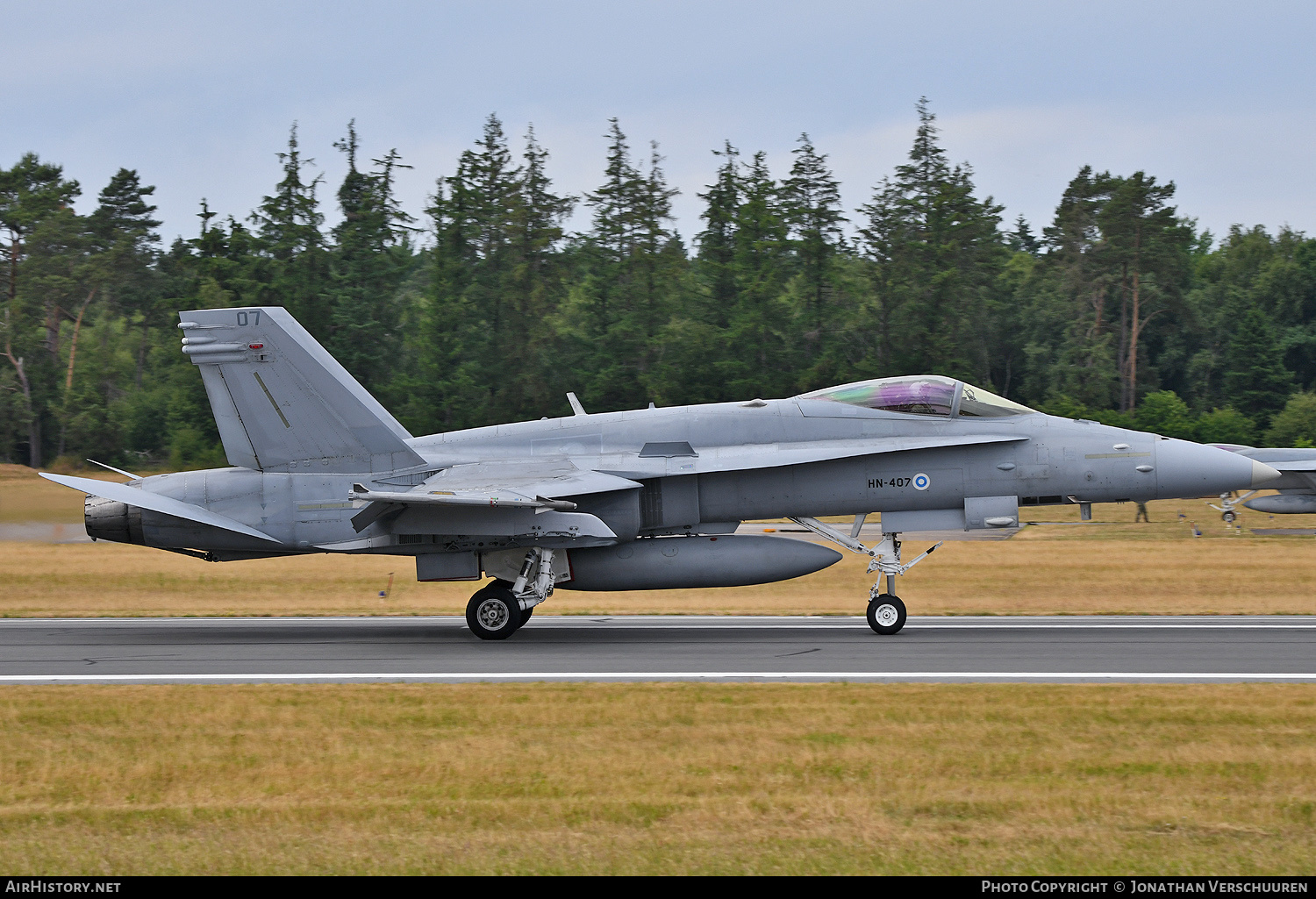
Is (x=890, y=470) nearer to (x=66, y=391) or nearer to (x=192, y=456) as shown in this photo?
(x=192, y=456)

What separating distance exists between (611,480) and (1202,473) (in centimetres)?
702

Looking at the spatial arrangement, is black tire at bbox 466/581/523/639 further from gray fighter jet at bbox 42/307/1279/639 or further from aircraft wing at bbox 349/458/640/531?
aircraft wing at bbox 349/458/640/531

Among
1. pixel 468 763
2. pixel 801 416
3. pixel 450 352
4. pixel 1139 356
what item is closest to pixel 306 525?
pixel 801 416

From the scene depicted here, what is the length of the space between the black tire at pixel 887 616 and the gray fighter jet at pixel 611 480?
0.08ft

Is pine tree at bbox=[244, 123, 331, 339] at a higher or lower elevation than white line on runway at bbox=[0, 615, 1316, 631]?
higher

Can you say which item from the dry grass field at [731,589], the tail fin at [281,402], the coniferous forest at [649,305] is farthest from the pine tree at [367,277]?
the tail fin at [281,402]

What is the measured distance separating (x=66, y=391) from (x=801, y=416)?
41941 millimetres

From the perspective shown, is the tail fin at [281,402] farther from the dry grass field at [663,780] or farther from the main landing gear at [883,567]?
the dry grass field at [663,780]

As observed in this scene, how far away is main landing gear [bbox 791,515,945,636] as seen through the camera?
14492mm

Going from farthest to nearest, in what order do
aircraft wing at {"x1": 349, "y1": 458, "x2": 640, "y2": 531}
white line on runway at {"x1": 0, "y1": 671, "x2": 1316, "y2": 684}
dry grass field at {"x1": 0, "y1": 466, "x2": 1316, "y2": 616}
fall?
dry grass field at {"x1": 0, "y1": 466, "x2": 1316, "y2": 616} → aircraft wing at {"x1": 349, "y1": 458, "x2": 640, "y2": 531} → white line on runway at {"x1": 0, "y1": 671, "x2": 1316, "y2": 684}

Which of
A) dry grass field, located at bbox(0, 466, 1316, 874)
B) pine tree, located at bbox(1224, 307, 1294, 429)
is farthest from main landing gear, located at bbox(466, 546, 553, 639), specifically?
pine tree, located at bbox(1224, 307, 1294, 429)

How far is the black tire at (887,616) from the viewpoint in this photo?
47.4ft

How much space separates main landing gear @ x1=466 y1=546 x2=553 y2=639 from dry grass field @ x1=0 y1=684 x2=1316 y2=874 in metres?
4.48

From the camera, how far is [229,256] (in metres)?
57.6
